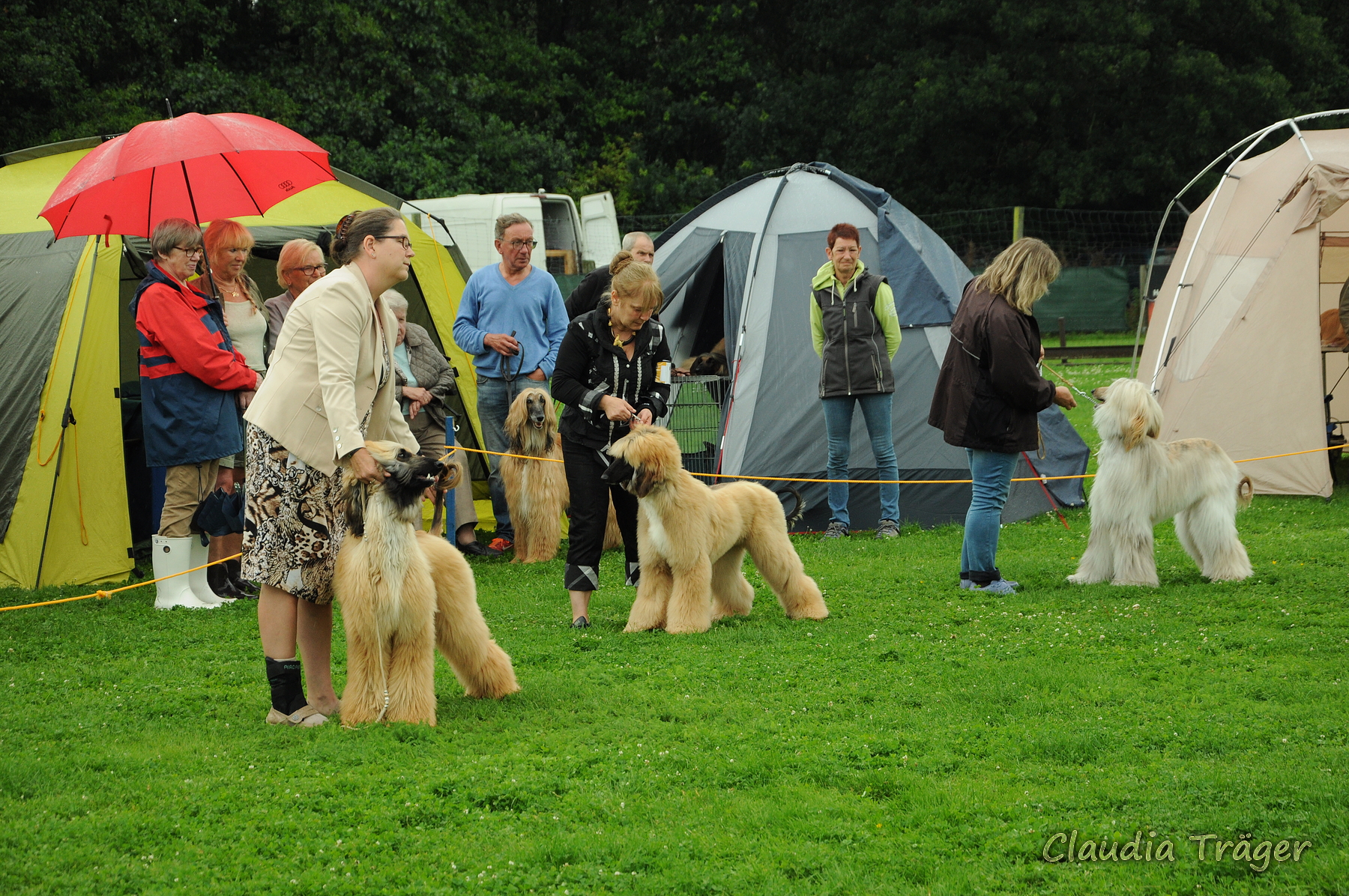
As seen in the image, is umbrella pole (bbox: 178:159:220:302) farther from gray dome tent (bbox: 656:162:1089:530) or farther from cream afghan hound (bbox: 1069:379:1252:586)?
cream afghan hound (bbox: 1069:379:1252:586)

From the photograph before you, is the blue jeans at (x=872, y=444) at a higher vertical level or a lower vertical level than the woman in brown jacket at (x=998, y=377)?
lower

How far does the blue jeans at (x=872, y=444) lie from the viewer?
7363 millimetres

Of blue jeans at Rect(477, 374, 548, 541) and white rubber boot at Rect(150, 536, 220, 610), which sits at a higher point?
blue jeans at Rect(477, 374, 548, 541)

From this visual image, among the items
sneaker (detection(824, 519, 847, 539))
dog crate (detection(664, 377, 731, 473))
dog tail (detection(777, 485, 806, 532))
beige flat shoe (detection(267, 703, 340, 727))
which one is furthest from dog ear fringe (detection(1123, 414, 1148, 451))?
beige flat shoe (detection(267, 703, 340, 727))

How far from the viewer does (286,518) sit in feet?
12.2

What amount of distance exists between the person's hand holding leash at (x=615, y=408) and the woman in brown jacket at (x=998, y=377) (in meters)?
1.72

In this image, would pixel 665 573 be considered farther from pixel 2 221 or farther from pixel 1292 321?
pixel 1292 321

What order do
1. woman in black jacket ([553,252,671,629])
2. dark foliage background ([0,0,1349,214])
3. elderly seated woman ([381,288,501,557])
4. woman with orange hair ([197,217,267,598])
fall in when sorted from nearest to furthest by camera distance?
woman in black jacket ([553,252,671,629]) < woman with orange hair ([197,217,267,598]) < elderly seated woman ([381,288,501,557]) < dark foliage background ([0,0,1349,214])

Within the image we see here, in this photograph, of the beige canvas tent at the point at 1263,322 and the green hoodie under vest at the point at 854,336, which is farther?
the beige canvas tent at the point at 1263,322

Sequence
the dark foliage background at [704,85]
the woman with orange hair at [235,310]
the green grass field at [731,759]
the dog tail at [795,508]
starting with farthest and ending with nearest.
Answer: the dark foliage background at [704,85]
the dog tail at [795,508]
the woman with orange hair at [235,310]
the green grass field at [731,759]

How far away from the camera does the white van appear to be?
692 inches

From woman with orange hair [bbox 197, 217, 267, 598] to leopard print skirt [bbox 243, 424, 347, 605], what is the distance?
2.23 meters

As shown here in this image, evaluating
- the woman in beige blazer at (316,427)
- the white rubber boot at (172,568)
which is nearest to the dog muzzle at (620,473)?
the woman in beige blazer at (316,427)

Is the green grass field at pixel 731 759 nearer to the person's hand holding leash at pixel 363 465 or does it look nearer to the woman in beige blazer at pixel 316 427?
the woman in beige blazer at pixel 316 427
